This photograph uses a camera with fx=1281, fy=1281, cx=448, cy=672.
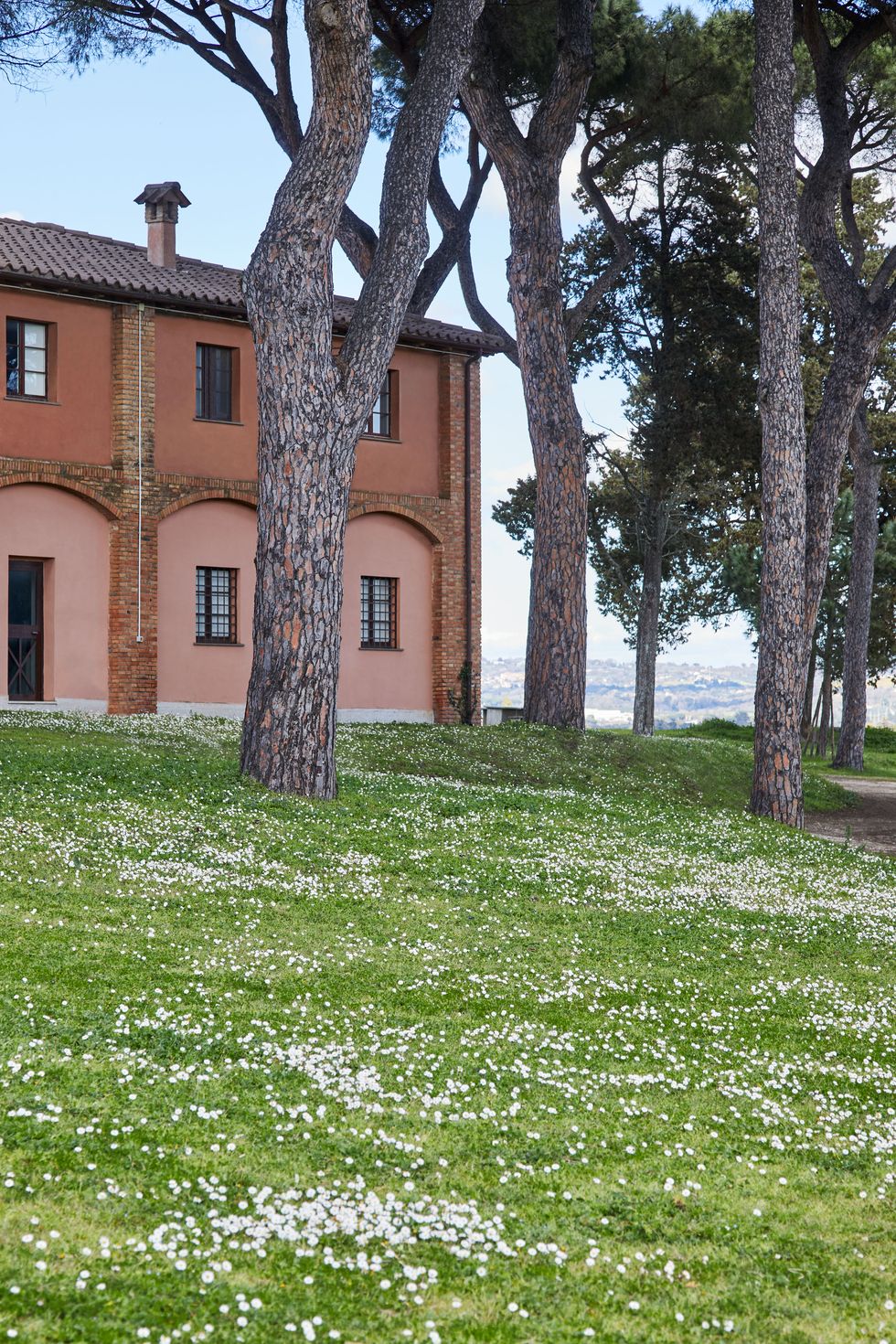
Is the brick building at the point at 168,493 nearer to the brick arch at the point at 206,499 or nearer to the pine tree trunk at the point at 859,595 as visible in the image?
the brick arch at the point at 206,499

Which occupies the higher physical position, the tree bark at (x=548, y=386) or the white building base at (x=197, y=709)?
the tree bark at (x=548, y=386)

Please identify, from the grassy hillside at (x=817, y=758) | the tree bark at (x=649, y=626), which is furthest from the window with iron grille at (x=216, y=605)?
the tree bark at (x=649, y=626)

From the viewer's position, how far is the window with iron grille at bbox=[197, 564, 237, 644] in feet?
83.2

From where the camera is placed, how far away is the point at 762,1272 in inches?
164

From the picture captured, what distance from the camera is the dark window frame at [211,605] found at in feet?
83.0

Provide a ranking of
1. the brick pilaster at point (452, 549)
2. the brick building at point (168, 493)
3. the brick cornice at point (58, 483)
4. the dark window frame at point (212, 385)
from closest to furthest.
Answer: the brick cornice at point (58, 483), the brick building at point (168, 493), the dark window frame at point (212, 385), the brick pilaster at point (452, 549)

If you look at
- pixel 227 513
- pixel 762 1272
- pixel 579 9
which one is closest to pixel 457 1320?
pixel 762 1272

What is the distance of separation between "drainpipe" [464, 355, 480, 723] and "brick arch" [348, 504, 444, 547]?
2.35ft

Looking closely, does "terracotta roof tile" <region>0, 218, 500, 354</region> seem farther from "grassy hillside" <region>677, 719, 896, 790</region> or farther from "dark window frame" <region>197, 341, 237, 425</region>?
"grassy hillside" <region>677, 719, 896, 790</region>

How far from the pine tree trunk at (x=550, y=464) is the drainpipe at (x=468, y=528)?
614cm

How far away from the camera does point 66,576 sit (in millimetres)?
23906

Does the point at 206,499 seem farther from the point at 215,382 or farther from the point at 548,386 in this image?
the point at 548,386

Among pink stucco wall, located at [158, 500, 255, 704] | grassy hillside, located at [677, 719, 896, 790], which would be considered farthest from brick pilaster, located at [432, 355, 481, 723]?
grassy hillside, located at [677, 719, 896, 790]

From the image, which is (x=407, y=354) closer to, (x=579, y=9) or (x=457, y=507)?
(x=457, y=507)
